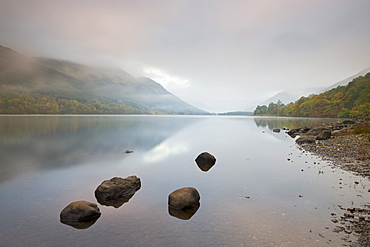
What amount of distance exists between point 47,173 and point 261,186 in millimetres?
16492

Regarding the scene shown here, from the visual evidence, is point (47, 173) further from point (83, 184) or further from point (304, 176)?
point (304, 176)

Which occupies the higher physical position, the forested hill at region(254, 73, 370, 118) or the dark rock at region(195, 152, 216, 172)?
the forested hill at region(254, 73, 370, 118)

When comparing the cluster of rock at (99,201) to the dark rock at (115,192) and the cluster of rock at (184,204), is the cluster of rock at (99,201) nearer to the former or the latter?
the dark rock at (115,192)

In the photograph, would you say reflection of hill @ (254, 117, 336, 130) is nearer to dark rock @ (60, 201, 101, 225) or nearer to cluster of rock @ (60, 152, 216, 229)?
cluster of rock @ (60, 152, 216, 229)

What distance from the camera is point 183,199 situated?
10.9m

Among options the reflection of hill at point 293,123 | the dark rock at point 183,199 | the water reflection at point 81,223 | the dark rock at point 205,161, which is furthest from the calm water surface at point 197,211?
the reflection of hill at point 293,123

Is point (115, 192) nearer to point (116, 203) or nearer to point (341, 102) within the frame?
point (116, 203)

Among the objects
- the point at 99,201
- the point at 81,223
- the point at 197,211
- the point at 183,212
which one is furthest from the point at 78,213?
the point at 197,211

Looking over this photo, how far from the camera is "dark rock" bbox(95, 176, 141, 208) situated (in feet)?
38.5

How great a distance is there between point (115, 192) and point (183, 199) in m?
4.11

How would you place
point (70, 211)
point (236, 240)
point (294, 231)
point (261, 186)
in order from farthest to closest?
point (261, 186) < point (70, 211) < point (294, 231) < point (236, 240)

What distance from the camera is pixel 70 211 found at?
9.57m

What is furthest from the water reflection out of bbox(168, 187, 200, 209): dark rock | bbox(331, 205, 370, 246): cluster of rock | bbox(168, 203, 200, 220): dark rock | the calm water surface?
bbox(331, 205, 370, 246): cluster of rock

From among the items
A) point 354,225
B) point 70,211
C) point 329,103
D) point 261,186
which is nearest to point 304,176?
point 261,186
